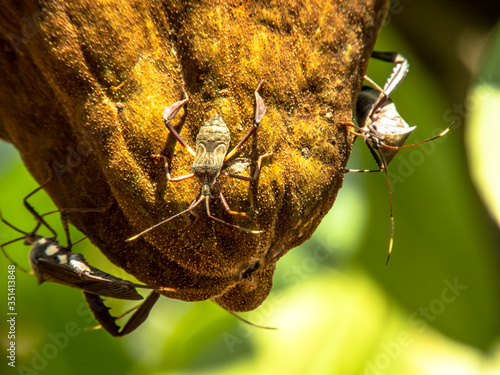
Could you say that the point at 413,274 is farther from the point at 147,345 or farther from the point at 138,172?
the point at 138,172

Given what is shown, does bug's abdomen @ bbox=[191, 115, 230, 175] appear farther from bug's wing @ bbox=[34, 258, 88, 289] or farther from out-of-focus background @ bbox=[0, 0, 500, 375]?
out-of-focus background @ bbox=[0, 0, 500, 375]

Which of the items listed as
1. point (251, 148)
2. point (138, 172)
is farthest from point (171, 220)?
point (251, 148)

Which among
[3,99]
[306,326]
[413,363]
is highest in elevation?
[3,99]

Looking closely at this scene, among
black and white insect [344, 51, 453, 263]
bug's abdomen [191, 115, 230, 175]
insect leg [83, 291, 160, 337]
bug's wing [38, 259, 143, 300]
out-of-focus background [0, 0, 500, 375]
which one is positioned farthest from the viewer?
out-of-focus background [0, 0, 500, 375]

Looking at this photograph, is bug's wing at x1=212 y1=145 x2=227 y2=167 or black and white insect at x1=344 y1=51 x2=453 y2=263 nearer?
bug's wing at x1=212 y1=145 x2=227 y2=167

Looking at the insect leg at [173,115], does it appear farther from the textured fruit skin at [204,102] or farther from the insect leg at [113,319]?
the insect leg at [113,319]

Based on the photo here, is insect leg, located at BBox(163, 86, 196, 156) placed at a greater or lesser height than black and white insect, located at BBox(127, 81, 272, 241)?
greater

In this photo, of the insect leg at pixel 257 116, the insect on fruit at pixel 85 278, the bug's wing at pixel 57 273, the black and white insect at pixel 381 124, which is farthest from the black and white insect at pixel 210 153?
the bug's wing at pixel 57 273

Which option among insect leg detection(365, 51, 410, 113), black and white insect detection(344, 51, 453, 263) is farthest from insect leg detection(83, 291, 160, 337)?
insect leg detection(365, 51, 410, 113)
